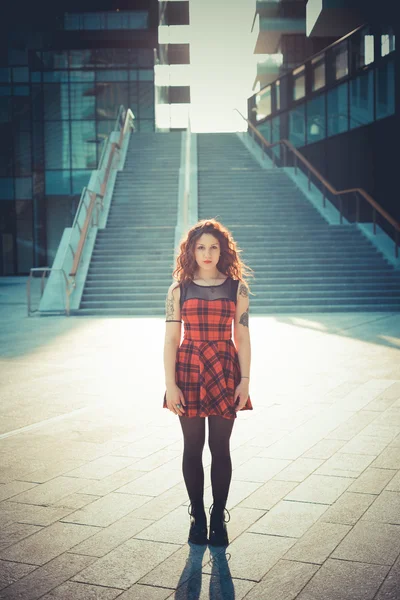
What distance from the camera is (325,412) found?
6.32m

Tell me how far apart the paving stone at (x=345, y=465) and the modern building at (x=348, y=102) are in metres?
15.8

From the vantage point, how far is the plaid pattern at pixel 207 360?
3479 millimetres

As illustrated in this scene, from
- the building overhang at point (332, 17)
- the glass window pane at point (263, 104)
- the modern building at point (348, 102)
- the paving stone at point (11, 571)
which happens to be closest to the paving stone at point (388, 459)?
the paving stone at point (11, 571)

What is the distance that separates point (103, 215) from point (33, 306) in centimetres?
425

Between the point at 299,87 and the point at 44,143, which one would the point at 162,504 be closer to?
the point at 299,87

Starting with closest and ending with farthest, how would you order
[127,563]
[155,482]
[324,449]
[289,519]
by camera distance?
[127,563], [289,519], [155,482], [324,449]

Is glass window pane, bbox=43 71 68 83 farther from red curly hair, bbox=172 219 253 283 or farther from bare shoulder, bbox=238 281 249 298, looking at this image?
bare shoulder, bbox=238 281 249 298

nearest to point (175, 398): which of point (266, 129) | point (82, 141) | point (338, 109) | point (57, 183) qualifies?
point (338, 109)

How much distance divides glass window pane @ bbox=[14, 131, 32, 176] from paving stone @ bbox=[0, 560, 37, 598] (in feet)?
110

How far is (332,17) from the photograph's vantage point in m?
25.1

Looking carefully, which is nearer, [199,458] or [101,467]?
[199,458]

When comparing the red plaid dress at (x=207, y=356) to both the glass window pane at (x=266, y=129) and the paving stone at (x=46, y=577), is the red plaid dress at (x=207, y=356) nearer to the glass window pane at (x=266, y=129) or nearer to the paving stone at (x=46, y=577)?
the paving stone at (x=46, y=577)

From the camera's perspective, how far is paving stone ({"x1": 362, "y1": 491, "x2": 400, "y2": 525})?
3.76m

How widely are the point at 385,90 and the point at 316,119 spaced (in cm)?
567
